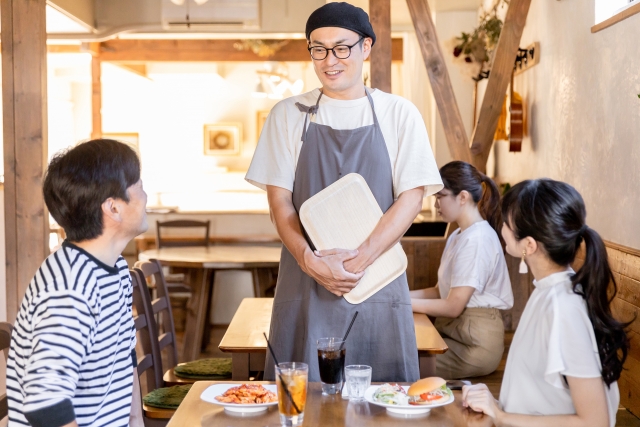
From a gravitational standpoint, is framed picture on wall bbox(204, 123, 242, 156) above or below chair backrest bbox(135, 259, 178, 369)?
above

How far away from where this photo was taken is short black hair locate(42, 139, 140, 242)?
1.42 metres

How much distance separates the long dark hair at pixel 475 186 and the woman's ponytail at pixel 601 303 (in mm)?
1551

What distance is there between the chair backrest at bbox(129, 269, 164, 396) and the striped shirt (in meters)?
1.21

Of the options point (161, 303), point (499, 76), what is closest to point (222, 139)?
point (499, 76)

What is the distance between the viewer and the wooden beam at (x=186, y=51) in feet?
28.7

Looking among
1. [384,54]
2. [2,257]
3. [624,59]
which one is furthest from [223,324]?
[624,59]

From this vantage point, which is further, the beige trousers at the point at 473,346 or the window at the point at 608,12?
the window at the point at 608,12

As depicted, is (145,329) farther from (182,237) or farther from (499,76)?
(182,237)

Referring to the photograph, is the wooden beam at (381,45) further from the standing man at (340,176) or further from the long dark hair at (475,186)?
the standing man at (340,176)

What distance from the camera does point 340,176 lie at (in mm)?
2086

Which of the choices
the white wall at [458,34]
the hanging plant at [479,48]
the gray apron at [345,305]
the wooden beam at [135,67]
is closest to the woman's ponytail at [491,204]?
the gray apron at [345,305]

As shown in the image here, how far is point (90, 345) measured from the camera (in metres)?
1.39

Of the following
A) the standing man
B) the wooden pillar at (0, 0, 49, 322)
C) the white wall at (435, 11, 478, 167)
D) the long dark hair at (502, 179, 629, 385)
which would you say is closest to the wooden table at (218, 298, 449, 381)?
the standing man

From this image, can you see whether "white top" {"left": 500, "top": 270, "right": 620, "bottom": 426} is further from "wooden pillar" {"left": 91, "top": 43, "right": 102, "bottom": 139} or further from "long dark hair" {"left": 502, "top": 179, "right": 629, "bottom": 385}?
Result: "wooden pillar" {"left": 91, "top": 43, "right": 102, "bottom": 139}
